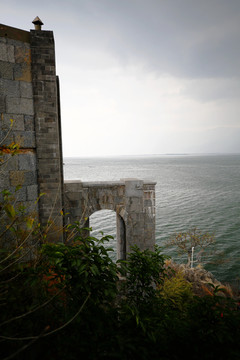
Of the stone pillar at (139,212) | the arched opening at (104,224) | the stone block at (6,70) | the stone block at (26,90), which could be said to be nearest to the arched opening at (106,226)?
the arched opening at (104,224)

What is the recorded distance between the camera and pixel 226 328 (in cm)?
288

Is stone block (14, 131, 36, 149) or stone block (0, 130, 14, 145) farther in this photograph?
stone block (14, 131, 36, 149)

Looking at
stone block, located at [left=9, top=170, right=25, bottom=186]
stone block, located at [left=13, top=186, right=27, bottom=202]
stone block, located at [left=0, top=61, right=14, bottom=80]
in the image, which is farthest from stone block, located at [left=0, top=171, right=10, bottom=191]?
stone block, located at [left=0, top=61, right=14, bottom=80]

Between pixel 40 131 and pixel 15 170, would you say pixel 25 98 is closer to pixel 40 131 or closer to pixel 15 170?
pixel 40 131

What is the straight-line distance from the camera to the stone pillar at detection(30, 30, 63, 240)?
620cm

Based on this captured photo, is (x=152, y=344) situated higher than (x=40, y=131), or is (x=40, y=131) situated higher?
(x=40, y=131)

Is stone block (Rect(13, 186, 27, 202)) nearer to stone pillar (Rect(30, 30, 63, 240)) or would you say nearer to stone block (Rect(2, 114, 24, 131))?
stone pillar (Rect(30, 30, 63, 240))

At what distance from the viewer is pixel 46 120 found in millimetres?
6457

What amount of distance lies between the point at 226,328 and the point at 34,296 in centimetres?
317

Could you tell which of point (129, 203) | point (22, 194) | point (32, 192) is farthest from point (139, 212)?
point (22, 194)

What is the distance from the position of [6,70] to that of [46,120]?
162 centimetres

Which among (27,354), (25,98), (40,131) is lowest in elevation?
(27,354)

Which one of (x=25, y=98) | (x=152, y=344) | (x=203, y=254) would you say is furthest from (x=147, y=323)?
(x=203, y=254)

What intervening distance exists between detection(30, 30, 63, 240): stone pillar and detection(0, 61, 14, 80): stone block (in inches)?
23.8
